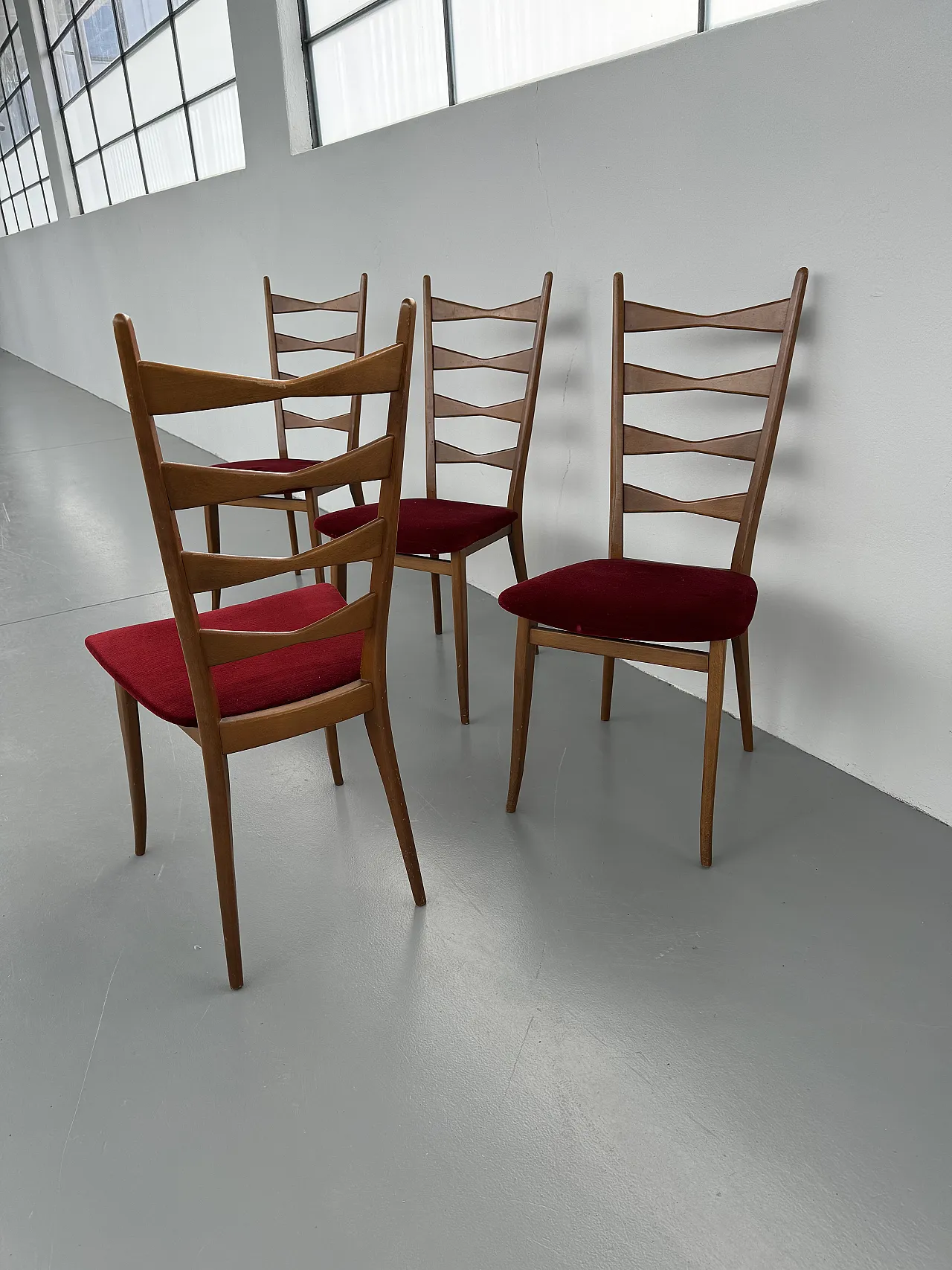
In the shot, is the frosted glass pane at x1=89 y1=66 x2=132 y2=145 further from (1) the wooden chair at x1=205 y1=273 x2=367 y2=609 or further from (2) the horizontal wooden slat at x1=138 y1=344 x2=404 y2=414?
(2) the horizontal wooden slat at x1=138 y1=344 x2=404 y2=414

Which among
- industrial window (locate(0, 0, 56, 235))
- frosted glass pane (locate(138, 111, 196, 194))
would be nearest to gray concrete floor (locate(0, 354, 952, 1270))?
frosted glass pane (locate(138, 111, 196, 194))

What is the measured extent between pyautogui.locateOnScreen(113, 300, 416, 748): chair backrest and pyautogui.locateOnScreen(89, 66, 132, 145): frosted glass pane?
17.7 feet

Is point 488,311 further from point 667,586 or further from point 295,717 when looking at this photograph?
point 295,717

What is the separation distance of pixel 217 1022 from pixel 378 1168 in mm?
340

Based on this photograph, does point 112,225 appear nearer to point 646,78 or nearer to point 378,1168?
point 646,78

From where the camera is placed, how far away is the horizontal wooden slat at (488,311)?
2.18 m

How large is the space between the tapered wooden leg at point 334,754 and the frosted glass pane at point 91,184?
5.93 metres

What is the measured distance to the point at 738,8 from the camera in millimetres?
1693

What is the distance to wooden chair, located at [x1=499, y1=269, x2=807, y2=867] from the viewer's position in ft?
4.85

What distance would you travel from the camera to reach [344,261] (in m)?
3.17

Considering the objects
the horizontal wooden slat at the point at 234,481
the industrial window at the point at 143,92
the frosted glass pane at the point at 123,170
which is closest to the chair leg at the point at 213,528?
the horizontal wooden slat at the point at 234,481

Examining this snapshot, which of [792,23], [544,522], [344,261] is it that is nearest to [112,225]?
[344,261]

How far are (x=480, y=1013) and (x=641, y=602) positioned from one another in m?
0.71

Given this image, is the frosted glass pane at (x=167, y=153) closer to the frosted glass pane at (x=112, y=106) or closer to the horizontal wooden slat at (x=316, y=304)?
the frosted glass pane at (x=112, y=106)
